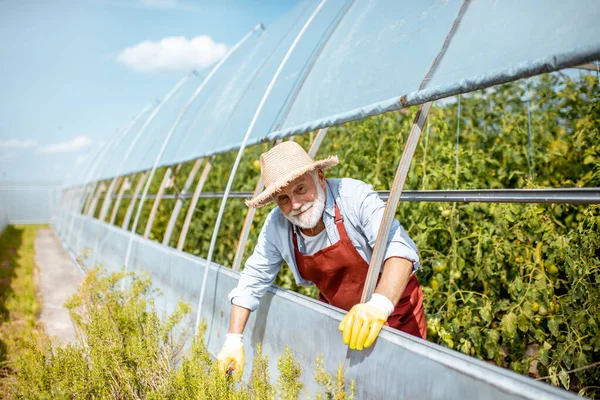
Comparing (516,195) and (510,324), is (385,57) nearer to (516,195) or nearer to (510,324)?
(516,195)

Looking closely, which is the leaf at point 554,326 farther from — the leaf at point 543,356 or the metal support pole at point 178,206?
the metal support pole at point 178,206

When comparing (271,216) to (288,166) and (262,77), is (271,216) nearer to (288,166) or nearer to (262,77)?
(288,166)

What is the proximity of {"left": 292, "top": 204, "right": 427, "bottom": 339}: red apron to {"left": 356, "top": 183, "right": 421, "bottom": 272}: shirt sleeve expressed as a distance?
13cm

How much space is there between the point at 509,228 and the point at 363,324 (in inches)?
64.4

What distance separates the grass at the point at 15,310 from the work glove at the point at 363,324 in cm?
174

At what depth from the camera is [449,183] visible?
11.5ft

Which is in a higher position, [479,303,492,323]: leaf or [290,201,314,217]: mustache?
[290,201,314,217]: mustache

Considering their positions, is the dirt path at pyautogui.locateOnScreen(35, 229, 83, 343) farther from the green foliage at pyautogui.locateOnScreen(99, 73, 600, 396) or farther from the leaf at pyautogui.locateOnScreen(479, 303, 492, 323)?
the leaf at pyautogui.locateOnScreen(479, 303, 492, 323)

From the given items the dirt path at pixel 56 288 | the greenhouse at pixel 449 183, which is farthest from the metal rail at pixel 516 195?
the dirt path at pixel 56 288

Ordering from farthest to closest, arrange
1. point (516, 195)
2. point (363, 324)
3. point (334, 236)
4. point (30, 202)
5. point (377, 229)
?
point (30, 202)
point (334, 236)
point (377, 229)
point (516, 195)
point (363, 324)

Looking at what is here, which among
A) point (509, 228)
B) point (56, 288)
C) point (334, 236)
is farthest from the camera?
point (56, 288)

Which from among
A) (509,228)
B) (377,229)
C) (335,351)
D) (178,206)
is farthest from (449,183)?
(178,206)

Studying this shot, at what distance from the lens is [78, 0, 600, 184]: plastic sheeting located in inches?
70.7

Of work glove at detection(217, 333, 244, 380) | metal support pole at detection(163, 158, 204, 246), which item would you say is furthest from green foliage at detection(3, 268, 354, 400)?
metal support pole at detection(163, 158, 204, 246)
